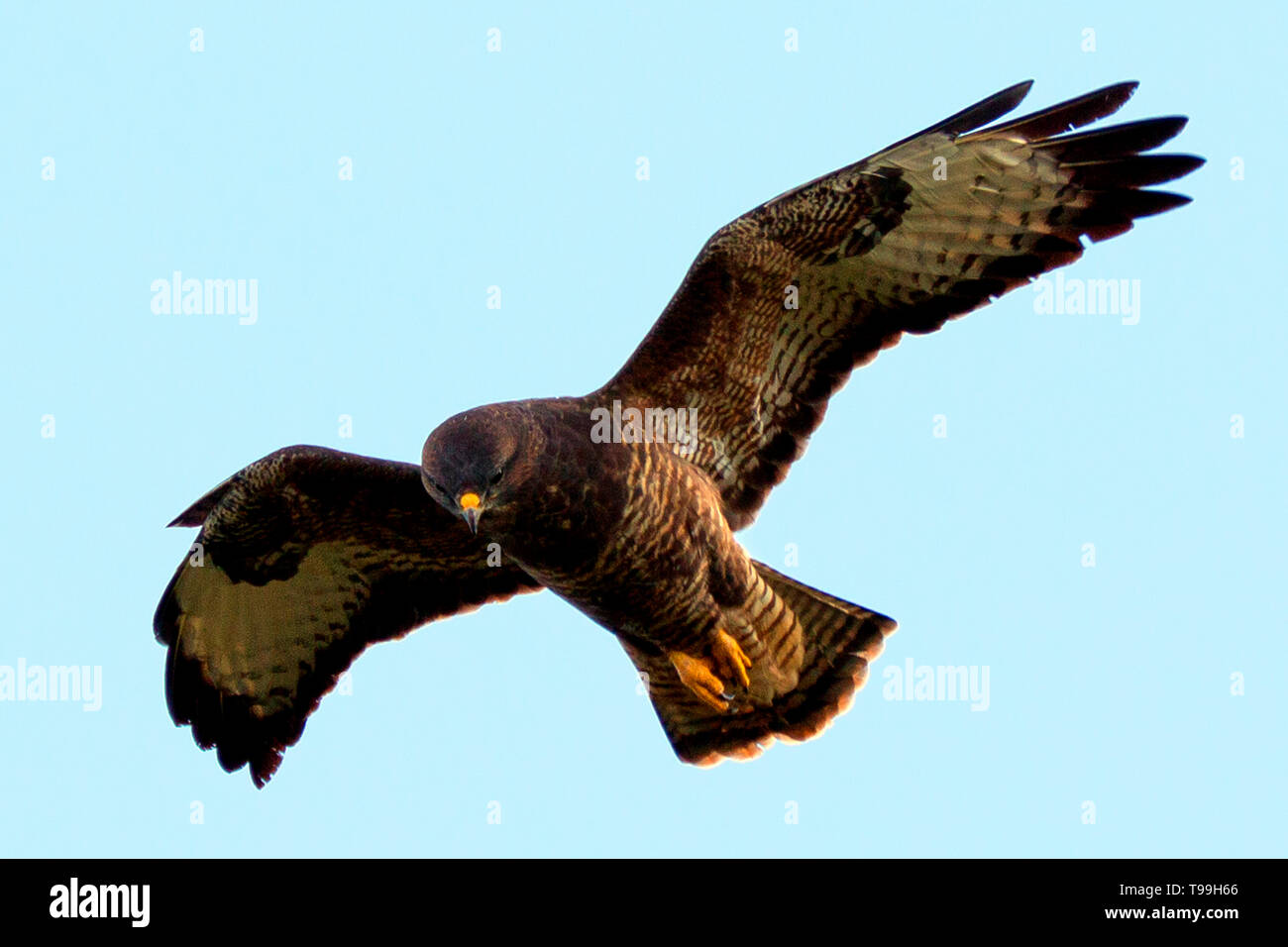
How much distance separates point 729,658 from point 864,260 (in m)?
2.38

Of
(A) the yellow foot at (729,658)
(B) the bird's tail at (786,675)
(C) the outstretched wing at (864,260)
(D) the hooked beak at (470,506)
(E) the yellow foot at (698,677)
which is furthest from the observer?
(B) the bird's tail at (786,675)

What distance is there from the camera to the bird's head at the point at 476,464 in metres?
9.16

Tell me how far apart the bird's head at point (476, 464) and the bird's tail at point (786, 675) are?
2.05 m

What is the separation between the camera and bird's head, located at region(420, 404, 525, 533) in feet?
30.1

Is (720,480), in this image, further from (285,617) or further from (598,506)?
(285,617)

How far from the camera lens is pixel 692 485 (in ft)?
33.7

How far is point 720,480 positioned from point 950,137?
241 cm

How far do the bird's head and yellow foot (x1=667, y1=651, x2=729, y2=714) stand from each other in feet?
6.13

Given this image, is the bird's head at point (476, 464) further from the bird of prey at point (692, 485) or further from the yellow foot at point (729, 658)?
the yellow foot at point (729, 658)

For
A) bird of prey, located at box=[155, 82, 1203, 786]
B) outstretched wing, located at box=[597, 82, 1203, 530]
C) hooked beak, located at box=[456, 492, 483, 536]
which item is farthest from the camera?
outstretched wing, located at box=[597, 82, 1203, 530]
